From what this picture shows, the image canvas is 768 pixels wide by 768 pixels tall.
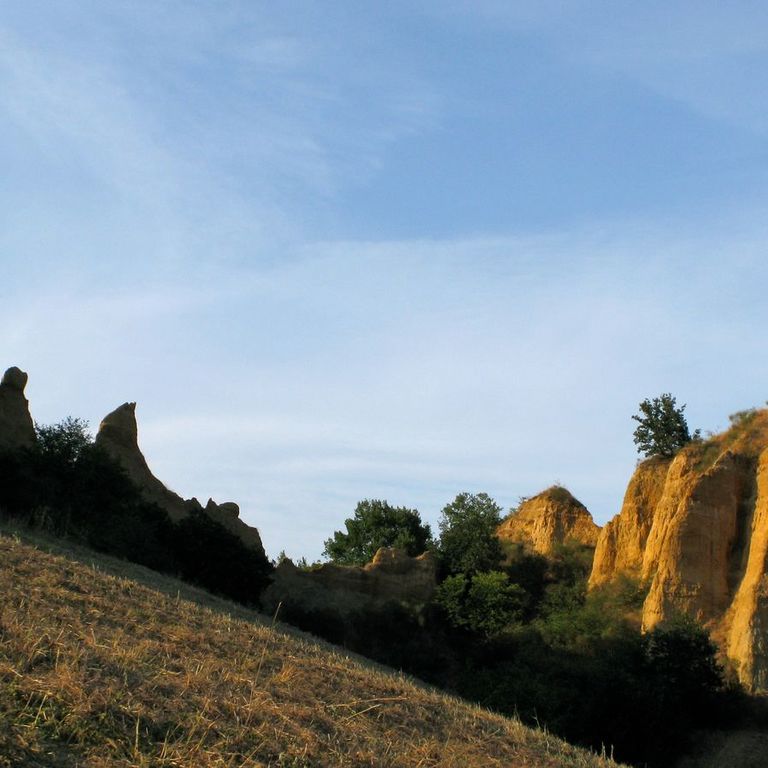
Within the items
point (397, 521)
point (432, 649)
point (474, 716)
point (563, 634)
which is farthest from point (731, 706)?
point (397, 521)

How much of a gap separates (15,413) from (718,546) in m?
22.7

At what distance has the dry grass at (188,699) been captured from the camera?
8945 mm

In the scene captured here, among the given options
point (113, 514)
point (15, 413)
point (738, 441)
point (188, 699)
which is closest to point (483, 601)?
point (738, 441)

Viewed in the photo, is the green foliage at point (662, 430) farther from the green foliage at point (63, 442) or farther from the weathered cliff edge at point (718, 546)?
the green foliage at point (63, 442)

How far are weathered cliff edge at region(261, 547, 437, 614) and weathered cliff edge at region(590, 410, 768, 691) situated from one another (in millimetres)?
7554

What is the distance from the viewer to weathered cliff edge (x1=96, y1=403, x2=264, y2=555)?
3828cm

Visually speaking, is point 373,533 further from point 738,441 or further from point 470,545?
point 738,441

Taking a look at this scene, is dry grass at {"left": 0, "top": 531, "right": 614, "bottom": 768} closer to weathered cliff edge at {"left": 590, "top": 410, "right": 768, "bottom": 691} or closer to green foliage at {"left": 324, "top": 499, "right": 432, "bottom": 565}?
weathered cliff edge at {"left": 590, "top": 410, "right": 768, "bottom": 691}

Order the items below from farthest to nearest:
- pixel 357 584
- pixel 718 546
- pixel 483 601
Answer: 1. pixel 357 584
2. pixel 483 601
3. pixel 718 546

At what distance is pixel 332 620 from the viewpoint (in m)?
38.2

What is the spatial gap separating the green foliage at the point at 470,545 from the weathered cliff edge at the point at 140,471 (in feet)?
29.3

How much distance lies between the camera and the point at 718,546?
34.8 m

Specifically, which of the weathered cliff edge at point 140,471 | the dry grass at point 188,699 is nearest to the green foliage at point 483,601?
the weathered cliff edge at point 140,471

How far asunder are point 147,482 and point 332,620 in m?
8.11
